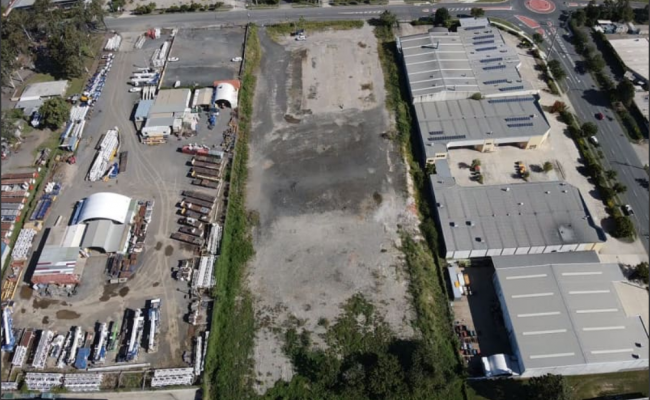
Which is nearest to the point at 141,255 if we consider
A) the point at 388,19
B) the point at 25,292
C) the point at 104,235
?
the point at 104,235

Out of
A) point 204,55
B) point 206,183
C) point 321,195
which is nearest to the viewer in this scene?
point 321,195

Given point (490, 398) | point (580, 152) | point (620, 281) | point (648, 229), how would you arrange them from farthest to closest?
1. point (580, 152)
2. point (648, 229)
3. point (620, 281)
4. point (490, 398)

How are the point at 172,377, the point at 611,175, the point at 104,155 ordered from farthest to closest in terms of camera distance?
1. the point at 104,155
2. the point at 611,175
3. the point at 172,377

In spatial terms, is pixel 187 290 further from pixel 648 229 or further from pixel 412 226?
pixel 648 229

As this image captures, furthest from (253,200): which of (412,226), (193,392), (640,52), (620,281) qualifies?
(640,52)

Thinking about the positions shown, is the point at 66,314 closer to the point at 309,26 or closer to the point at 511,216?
the point at 511,216

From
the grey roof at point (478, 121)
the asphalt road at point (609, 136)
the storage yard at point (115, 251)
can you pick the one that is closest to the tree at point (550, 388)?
the asphalt road at point (609, 136)

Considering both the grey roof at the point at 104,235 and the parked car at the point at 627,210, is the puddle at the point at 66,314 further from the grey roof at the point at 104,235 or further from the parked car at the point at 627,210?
the parked car at the point at 627,210

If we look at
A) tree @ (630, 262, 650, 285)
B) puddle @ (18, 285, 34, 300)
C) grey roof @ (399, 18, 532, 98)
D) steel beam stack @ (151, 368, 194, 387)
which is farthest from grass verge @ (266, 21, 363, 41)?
steel beam stack @ (151, 368, 194, 387)
